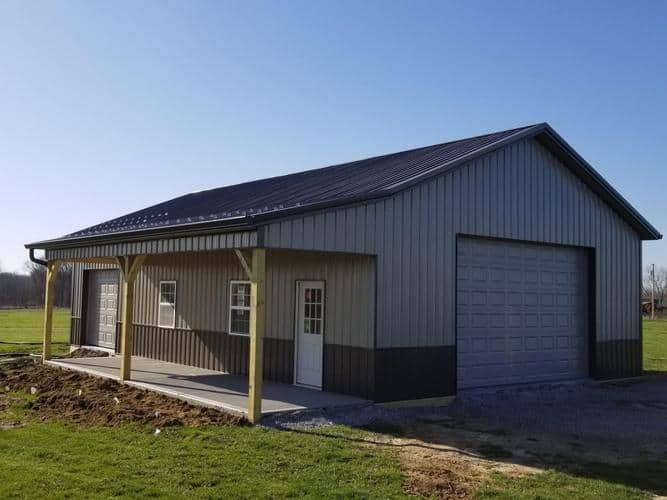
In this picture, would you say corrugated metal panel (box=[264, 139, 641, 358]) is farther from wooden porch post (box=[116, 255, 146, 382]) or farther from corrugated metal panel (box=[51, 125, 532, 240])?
wooden porch post (box=[116, 255, 146, 382])

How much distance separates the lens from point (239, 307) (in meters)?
14.2

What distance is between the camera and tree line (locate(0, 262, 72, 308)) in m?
78.0

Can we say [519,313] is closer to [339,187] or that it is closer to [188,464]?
[339,187]

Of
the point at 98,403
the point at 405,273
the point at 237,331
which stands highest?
the point at 405,273

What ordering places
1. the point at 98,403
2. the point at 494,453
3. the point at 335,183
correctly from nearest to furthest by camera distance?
1. the point at 494,453
2. the point at 98,403
3. the point at 335,183

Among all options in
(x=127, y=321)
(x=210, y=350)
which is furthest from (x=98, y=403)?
(x=210, y=350)

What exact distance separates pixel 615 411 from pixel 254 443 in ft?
21.2

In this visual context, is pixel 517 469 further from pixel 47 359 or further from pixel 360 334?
pixel 47 359

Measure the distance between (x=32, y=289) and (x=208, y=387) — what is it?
272 feet

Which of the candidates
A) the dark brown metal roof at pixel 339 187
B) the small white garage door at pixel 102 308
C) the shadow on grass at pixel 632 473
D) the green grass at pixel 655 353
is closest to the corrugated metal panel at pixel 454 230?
the dark brown metal roof at pixel 339 187

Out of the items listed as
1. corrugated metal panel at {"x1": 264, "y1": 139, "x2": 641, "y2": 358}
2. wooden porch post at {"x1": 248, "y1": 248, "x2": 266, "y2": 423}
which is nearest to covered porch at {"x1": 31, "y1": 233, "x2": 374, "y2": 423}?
wooden porch post at {"x1": 248, "y1": 248, "x2": 266, "y2": 423}

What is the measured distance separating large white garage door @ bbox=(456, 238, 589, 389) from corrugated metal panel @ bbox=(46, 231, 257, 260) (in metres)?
4.54

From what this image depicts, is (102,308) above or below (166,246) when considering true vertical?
below

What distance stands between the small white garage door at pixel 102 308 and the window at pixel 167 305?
2.88m
